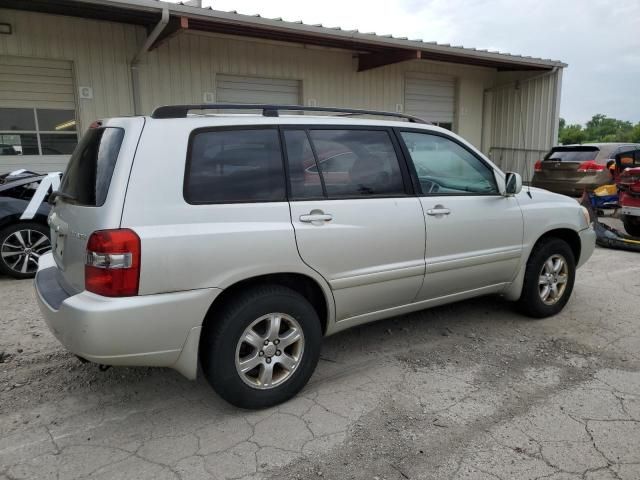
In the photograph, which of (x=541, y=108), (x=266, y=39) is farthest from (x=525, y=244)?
(x=541, y=108)

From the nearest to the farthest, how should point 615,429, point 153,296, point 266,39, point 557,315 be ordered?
point 153,296
point 615,429
point 557,315
point 266,39

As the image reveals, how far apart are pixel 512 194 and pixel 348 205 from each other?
164 centimetres

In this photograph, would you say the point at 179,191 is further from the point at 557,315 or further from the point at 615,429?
the point at 557,315

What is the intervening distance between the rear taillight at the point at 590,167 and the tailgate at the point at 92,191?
35.7 ft

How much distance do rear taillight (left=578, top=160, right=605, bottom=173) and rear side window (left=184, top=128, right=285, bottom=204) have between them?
1019 centimetres

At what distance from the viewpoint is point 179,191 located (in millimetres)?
2684

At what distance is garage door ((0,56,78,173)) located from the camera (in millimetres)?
8453

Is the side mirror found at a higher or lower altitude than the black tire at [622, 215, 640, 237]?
higher

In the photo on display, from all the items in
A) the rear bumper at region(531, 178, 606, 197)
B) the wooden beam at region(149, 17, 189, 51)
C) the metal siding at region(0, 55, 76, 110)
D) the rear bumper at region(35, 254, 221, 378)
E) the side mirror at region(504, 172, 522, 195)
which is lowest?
the rear bumper at region(35, 254, 221, 378)

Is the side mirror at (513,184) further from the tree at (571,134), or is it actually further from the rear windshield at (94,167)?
the tree at (571,134)

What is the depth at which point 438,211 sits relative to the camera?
364 centimetres

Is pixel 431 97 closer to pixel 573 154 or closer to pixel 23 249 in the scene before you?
pixel 573 154

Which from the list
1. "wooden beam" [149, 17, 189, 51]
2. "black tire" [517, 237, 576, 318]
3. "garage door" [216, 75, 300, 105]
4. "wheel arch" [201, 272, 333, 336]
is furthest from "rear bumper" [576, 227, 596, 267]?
"garage door" [216, 75, 300, 105]

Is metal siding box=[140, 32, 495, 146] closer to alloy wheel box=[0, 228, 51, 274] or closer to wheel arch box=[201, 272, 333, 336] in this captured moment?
alloy wheel box=[0, 228, 51, 274]
